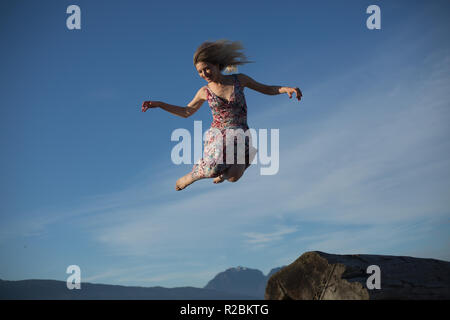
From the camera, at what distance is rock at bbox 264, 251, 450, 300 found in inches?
189

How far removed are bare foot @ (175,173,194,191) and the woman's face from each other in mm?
1528

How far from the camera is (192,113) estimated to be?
6609mm

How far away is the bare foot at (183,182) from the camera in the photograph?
6336 mm

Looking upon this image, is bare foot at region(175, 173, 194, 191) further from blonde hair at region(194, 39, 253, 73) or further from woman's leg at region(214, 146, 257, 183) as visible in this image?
blonde hair at region(194, 39, 253, 73)

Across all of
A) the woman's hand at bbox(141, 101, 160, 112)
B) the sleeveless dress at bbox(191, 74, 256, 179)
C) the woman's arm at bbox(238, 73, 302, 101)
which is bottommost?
the sleeveless dress at bbox(191, 74, 256, 179)

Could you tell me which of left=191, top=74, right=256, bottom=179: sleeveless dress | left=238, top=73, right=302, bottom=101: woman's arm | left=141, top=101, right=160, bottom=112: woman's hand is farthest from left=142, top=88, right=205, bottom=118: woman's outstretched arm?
left=238, top=73, right=302, bottom=101: woman's arm

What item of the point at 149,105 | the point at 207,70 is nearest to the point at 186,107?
the point at 149,105

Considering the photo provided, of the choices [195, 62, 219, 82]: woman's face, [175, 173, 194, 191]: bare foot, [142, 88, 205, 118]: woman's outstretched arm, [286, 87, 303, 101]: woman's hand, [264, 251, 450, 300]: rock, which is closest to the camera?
[264, 251, 450, 300]: rock

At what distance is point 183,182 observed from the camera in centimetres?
648

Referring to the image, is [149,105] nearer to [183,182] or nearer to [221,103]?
[221,103]

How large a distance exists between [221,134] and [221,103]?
48 centimetres

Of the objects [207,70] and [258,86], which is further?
[258,86]

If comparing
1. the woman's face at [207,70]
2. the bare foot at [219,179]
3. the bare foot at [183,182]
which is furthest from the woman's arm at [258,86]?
the bare foot at [183,182]

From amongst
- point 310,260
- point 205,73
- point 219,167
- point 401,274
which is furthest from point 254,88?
point 401,274
